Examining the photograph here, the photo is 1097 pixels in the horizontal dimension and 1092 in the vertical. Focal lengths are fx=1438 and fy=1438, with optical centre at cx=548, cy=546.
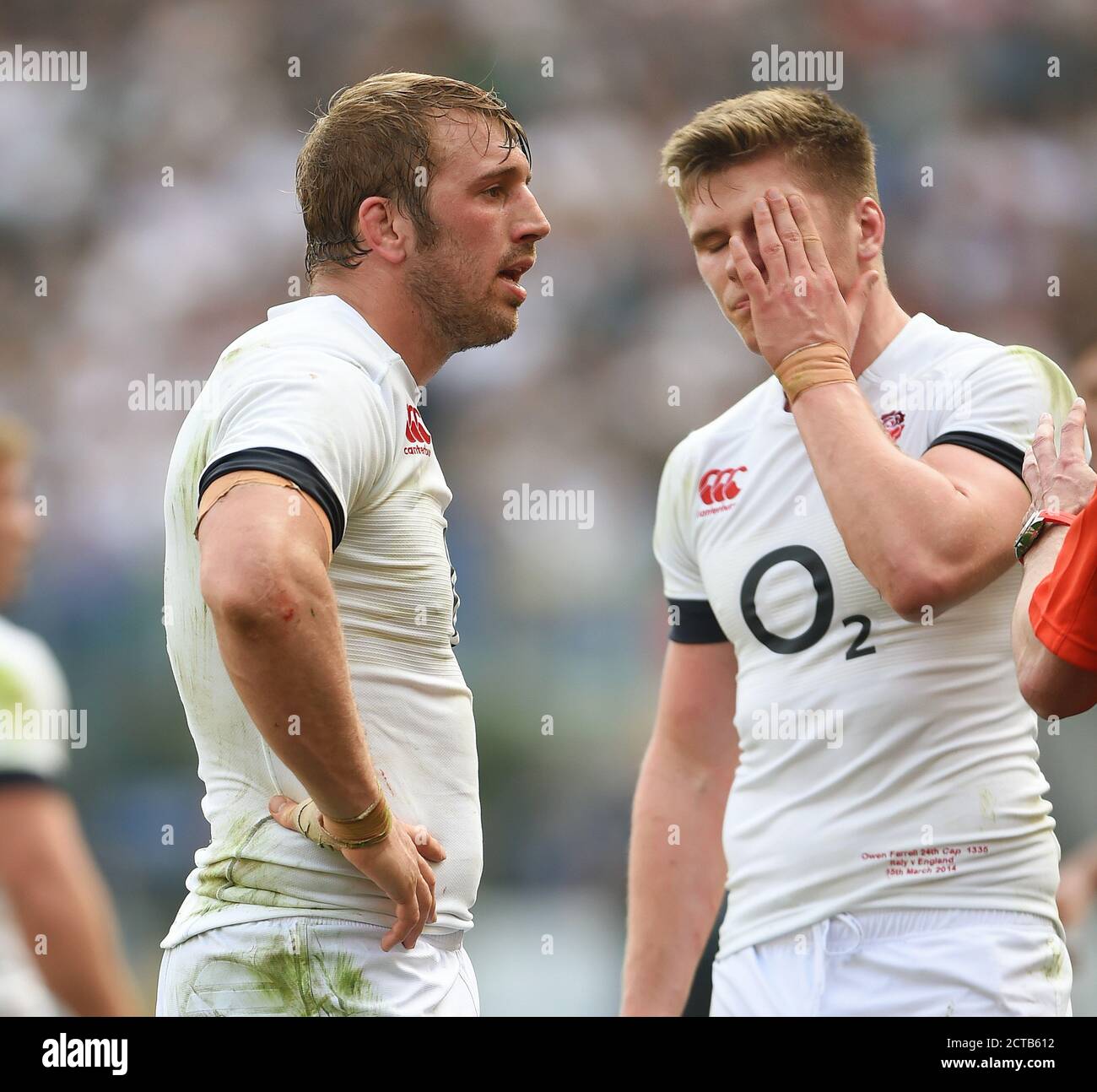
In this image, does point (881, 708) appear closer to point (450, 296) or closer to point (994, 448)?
point (994, 448)

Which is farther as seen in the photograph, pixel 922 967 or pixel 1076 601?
pixel 922 967

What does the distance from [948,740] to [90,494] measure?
4.63 m

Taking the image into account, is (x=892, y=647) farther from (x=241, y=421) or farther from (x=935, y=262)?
(x=935, y=262)

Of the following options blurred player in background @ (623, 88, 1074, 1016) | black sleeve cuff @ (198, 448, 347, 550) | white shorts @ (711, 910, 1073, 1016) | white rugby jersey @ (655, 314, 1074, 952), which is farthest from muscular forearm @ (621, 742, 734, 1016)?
black sleeve cuff @ (198, 448, 347, 550)

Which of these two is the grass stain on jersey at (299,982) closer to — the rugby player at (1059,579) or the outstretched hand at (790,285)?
the rugby player at (1059,579)

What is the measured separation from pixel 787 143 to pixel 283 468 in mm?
1300

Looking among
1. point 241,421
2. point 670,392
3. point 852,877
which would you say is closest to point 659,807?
point 852,877

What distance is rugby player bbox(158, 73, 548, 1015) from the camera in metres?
1.75

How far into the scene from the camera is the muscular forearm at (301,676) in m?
1.70

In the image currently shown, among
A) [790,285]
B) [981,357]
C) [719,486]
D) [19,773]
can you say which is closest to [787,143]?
[790,285]

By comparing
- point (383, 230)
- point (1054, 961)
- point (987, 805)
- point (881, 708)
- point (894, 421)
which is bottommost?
point (1054, 961)

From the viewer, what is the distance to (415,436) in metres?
2.10

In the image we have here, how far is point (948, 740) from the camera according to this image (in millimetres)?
2346

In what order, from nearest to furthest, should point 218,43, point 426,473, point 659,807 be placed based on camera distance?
point 426,473 < point 659,807 < point 218,43
